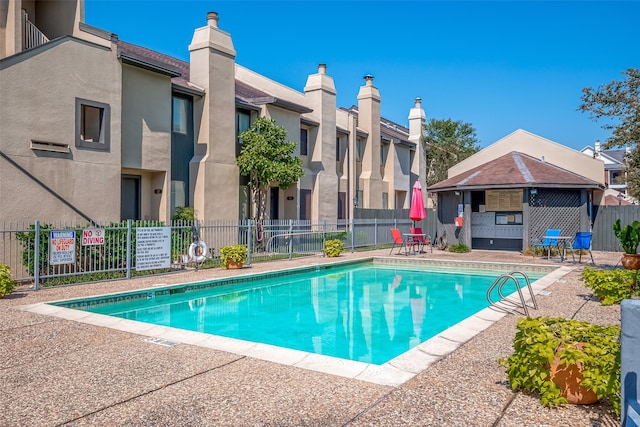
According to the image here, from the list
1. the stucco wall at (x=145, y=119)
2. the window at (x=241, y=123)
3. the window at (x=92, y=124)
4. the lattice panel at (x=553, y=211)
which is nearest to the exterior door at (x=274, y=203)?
the window at (x=241, y=123)

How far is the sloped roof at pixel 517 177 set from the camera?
20.6 metres

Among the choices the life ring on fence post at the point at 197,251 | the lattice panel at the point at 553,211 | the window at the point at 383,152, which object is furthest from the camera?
the window at the point at 383,152

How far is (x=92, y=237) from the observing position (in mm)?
12297

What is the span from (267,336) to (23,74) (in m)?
9.87

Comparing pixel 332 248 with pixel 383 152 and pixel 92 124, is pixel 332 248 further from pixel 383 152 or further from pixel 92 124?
pixel 383 152

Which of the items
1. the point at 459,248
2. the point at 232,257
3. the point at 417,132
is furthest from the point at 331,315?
the point at 417,132

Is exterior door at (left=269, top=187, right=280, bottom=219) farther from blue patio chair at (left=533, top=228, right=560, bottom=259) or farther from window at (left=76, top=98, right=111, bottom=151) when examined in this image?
blue patio chair at (left=533, top=228, right=560, bottom=259)

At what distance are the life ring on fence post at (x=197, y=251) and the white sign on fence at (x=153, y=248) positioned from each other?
2.40 ft

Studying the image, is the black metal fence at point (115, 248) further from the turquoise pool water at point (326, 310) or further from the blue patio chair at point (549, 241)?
the blue patio chair at point (549, 241)

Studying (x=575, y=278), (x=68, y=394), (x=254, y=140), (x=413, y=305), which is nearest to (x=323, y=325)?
(x=413, y=305)

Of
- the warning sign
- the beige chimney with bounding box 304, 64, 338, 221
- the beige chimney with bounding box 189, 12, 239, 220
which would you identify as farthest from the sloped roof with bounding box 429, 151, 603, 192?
the warning sign

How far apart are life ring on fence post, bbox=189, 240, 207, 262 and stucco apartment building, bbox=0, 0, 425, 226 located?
8.80 feet

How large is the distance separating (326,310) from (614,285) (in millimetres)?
5810

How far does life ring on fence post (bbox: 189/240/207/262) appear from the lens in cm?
1458
